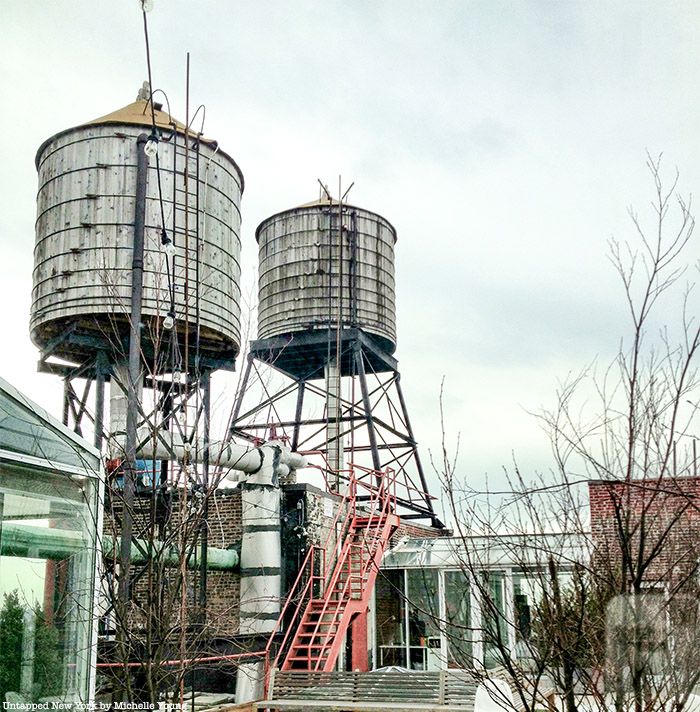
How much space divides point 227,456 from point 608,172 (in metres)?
8.00

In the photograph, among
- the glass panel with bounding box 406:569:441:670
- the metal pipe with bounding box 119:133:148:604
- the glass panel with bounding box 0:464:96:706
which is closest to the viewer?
the glass panel with bounding box 0:464:96:706

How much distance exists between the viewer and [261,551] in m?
13.9

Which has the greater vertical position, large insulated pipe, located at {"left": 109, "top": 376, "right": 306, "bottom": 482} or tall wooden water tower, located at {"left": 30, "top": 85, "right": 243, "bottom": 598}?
tall wooden water tower, located at {"left": 30, "top": 85, "right": 243, "bottom": 598}

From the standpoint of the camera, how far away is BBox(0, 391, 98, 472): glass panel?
6.72 meters

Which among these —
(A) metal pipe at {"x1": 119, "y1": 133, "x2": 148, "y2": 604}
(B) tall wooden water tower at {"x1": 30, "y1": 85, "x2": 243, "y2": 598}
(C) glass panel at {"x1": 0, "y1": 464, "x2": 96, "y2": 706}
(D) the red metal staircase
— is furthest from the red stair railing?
(C) glass panel at {"x1": 0, "y1": 464, "x2": 96, "y2": 706}

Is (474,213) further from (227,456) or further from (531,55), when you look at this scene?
(227,456)

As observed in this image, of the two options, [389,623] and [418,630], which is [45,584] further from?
[389,623]

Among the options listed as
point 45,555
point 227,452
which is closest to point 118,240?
point 227,452

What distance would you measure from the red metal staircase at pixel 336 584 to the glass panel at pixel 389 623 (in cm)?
175

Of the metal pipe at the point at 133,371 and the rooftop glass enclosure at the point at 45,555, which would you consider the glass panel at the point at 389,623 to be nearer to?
the metal pipe at the point at 133,371

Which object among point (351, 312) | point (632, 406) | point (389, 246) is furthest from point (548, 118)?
point (389, 246)

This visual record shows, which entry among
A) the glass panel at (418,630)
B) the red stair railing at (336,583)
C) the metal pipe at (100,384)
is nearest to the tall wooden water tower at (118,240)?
the metal pipe at (100,384)

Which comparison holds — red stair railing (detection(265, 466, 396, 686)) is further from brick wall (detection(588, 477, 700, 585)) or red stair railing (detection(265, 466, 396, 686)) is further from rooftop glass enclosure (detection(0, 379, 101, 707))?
brick wall (detection(588, 477, 700, 585))

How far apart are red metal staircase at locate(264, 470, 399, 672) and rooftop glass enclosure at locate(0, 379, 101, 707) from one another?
5.45 m
